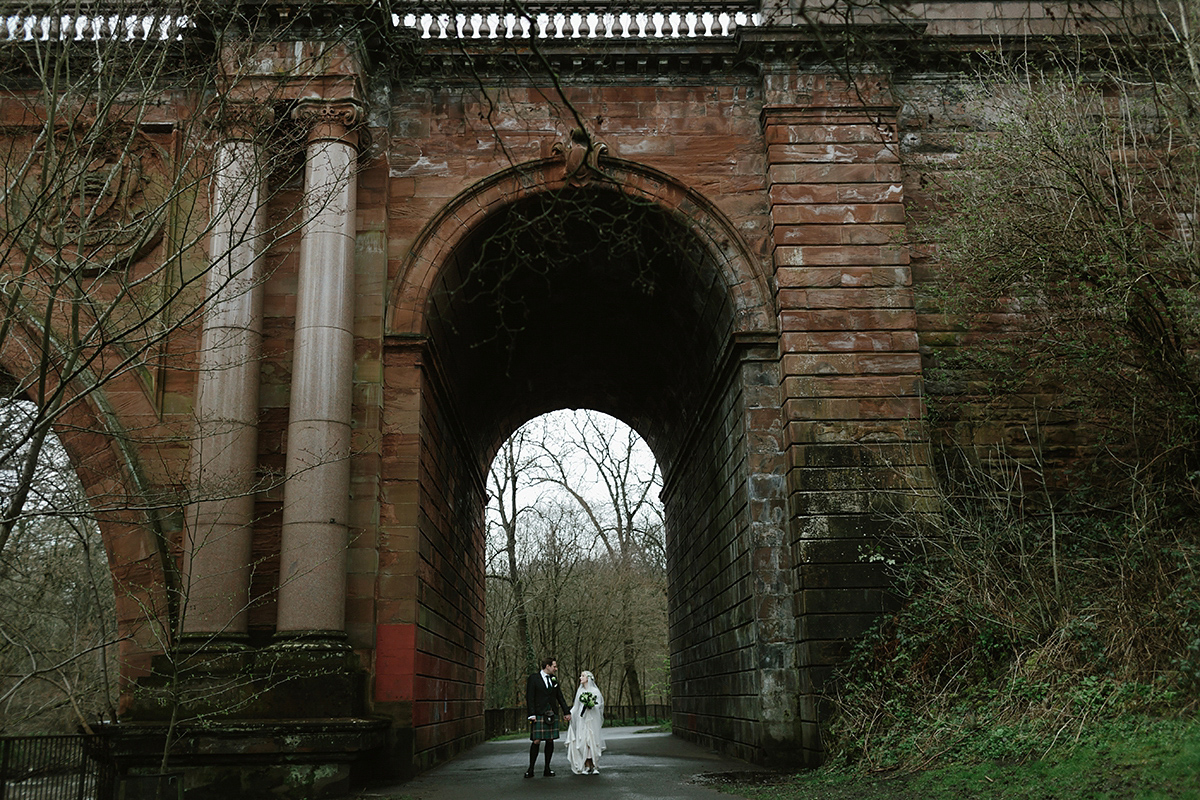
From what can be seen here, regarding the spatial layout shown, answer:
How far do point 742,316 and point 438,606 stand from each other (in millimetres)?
5824

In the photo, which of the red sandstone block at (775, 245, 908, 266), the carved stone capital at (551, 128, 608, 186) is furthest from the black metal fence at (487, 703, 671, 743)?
the red sandstone block at (775, 245, 908, 266)

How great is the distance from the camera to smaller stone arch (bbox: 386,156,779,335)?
39.9 feet

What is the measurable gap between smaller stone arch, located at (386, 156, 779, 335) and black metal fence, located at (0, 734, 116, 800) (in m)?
5.64

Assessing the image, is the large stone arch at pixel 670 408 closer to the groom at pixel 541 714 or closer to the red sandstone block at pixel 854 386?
the red sandstone block at pixel 854 386

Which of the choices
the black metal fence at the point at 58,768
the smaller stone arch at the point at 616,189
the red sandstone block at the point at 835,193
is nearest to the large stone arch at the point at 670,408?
the smaller stone arch at the point at 616,189

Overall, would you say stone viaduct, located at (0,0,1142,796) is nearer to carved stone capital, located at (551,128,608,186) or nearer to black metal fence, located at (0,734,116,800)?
carved stone capital, located at (551,128,608,186)

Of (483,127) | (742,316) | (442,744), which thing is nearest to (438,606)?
(442,744)

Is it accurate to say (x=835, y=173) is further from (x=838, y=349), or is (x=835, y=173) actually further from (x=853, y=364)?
(x=853, y=364)

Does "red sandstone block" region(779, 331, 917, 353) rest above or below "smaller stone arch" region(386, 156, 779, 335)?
below

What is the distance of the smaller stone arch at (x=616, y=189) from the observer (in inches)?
479

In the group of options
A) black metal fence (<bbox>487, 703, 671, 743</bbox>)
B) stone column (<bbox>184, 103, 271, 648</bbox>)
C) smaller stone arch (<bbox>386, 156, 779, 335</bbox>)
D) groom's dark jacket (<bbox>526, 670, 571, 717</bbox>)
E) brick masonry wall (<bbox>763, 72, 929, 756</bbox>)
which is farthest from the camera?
black metal fence (<bbox>487, 703, 671, 743</bbox>)

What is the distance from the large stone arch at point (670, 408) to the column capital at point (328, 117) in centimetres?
157

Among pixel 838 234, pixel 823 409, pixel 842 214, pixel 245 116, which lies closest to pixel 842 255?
pixel 838 234

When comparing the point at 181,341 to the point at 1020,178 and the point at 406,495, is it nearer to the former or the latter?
the point at 406,495
